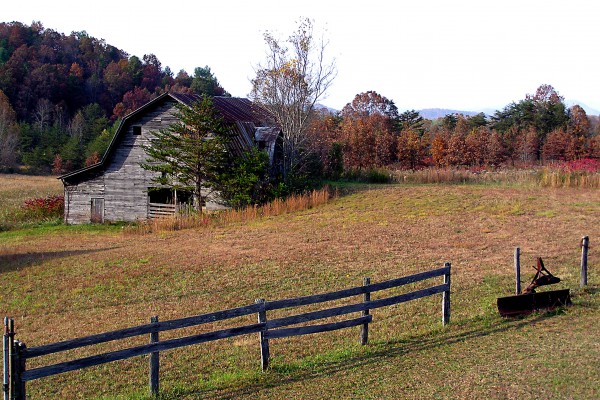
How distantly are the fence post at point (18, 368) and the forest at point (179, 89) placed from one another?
1221 inches

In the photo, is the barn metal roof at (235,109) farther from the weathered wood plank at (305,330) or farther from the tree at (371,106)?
the tree at (371,106)

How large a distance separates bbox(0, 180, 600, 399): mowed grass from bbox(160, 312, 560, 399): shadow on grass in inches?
1.5

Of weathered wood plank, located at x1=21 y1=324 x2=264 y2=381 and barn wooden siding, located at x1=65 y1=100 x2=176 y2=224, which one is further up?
barn wooden siding, located at x1=65 y1=100 x2=176 y2=224

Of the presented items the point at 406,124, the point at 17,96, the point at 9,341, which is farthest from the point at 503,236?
the point at 17,96

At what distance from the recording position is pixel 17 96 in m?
83.2

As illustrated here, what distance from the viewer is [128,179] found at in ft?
103

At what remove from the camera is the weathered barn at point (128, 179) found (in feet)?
102

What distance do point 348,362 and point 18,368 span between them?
4.52m

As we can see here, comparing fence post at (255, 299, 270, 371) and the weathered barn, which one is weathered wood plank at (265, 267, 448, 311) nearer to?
fence post at (255, 299, 270, 371)

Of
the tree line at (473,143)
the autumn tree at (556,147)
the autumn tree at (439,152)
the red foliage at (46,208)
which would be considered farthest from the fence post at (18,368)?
the autumn tree at (556,147)

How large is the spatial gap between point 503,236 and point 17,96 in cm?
8082

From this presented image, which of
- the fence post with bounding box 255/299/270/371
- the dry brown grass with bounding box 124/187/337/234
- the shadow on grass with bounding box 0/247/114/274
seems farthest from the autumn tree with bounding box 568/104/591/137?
the fence post with bounding box 255/299/270/371

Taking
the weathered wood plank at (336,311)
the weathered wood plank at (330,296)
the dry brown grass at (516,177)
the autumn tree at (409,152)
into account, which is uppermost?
the autumn tree at (409,152)

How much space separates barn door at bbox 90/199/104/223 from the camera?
3183cm
